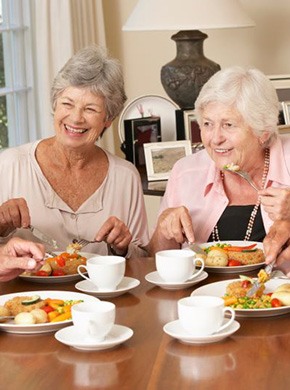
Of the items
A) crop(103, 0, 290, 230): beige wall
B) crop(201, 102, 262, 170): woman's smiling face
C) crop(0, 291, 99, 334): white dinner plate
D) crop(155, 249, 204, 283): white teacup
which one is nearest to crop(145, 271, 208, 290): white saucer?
crop(155, 249, 204, 283): white teacup

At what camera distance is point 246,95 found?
288 cm

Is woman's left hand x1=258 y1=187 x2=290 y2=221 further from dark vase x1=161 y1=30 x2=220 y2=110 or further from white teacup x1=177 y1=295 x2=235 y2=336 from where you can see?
dark vase x1=161 y1=30 x2=220 y2=110

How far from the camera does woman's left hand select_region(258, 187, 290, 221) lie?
2.61m

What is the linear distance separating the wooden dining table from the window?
2533 millimetres

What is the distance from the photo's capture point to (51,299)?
85.4 inches

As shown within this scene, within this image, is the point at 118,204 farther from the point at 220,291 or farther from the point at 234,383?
the point at 234,383

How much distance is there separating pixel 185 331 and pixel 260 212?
106 cm

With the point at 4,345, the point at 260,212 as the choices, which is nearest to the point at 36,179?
the point at 260,212

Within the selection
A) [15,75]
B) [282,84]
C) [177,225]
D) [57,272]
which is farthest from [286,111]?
[57,272]

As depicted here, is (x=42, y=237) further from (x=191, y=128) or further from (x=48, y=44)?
(x=48, y=44)

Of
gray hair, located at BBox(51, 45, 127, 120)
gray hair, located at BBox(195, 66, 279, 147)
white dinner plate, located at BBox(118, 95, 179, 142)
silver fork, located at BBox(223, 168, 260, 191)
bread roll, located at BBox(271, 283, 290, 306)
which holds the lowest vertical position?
bread roll, located at BBox(271, 283, 290, 306)

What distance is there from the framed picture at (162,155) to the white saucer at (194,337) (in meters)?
2.17

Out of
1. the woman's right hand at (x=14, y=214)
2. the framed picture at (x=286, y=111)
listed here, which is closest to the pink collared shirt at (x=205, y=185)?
the woman's right hand at (x=14, y=214)

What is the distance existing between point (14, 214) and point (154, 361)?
1.03 meters
